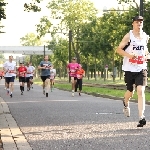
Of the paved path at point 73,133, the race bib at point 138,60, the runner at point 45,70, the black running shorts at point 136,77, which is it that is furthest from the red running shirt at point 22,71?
the race bib at point 138,60

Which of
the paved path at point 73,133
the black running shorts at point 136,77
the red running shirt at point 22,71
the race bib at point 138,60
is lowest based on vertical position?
the paved path at point 73,133

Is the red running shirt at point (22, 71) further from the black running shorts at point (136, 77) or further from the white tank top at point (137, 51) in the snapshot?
the white tank top at point (137, 51)

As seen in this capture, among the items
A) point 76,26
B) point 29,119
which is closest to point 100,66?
point 76,26

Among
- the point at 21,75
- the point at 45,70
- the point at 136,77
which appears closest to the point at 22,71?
the point at 21,75

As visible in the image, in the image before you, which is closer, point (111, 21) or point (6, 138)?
point (6, 138)

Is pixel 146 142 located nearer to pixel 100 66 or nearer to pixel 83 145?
pixel 83 145

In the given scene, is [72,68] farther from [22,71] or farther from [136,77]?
[136,77]

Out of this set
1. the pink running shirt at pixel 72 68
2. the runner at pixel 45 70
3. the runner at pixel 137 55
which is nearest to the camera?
the runner at pixel 137 55

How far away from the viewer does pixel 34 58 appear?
133m

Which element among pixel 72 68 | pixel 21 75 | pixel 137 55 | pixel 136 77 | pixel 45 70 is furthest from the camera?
pixel 21 75

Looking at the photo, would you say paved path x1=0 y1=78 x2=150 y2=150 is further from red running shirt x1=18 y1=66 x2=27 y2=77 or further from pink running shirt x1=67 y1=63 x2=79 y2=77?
red running shirt x1=18 y1=66 x2=27 y2=77

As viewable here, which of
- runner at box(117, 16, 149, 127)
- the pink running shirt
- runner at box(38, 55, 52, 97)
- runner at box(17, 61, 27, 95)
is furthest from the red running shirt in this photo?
runner at box(117, 16, 149, 127)

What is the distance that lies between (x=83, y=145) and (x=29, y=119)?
3965 millimetres

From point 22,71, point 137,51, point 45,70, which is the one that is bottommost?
point 22,71
